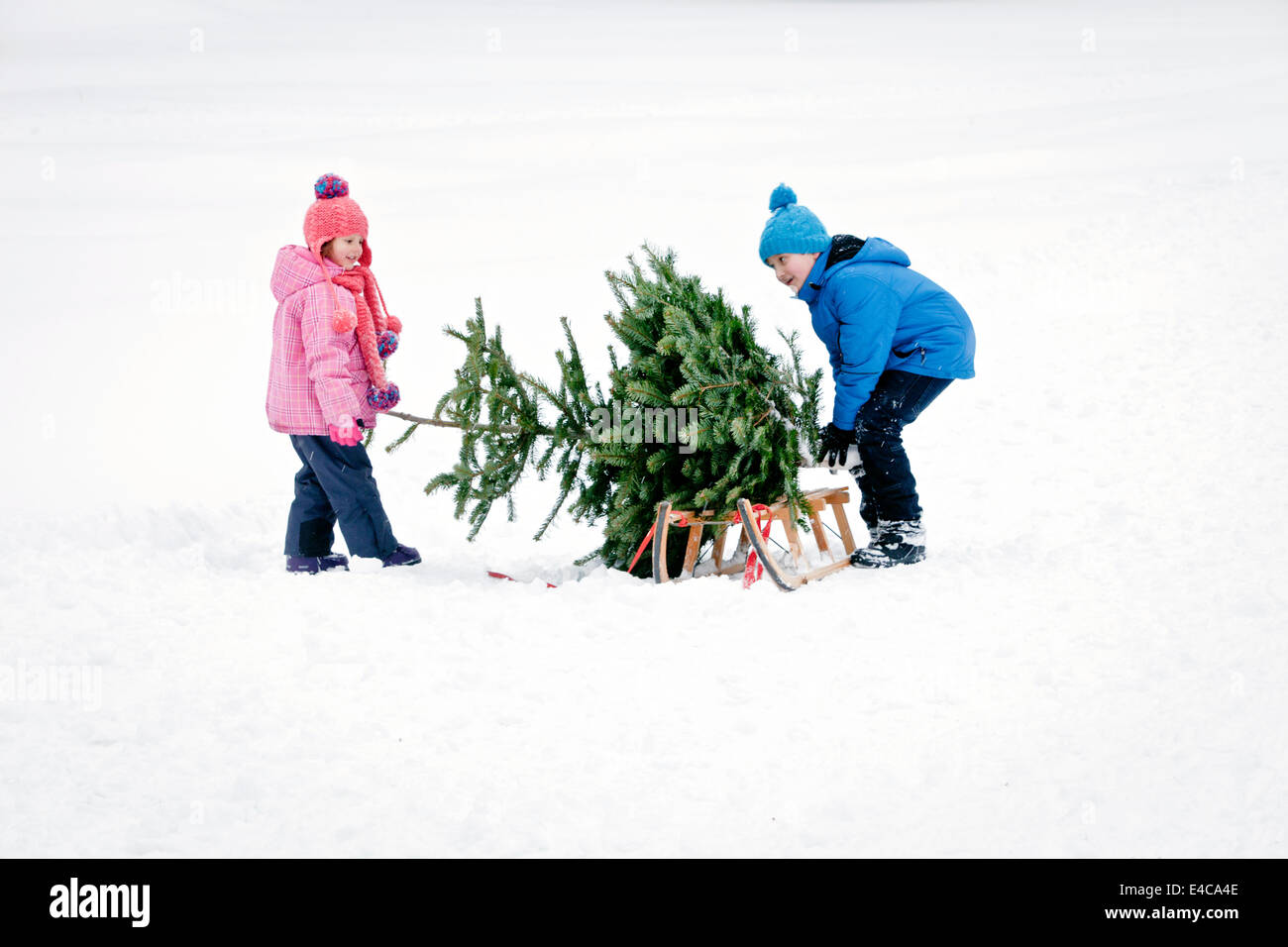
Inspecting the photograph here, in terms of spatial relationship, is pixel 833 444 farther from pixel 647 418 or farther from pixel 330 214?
pixel 330 214

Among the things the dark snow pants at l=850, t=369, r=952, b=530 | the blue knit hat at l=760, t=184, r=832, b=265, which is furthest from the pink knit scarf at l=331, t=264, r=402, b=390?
the dark snow pants at l=850, t=369, r=952, b=530

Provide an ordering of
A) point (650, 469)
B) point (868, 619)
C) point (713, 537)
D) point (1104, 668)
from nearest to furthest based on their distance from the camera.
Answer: point (1104, 668) → point (868, 619) → point (650, 469) → point (713, 537)

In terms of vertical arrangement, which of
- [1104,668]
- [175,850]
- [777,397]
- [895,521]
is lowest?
[175,850]

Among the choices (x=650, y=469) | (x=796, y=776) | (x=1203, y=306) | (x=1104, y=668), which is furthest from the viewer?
(x=1203, y=306)

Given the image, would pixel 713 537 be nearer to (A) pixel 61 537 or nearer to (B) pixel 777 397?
(B) pixel 777 397

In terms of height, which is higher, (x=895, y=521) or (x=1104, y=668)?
(x=895, y=521)

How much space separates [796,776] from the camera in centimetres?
350

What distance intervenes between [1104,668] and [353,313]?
12.2 feet

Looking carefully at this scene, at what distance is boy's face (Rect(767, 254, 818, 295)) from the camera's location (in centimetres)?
528

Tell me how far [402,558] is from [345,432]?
907 mm

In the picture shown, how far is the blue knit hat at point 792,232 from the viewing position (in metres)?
5.23

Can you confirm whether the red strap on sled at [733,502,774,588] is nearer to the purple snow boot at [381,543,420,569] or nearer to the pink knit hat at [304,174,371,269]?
the purple snow boot at [381,543,420,569]

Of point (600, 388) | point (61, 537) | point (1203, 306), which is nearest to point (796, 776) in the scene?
point (600, 388)

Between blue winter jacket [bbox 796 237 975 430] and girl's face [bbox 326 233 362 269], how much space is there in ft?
7.23
